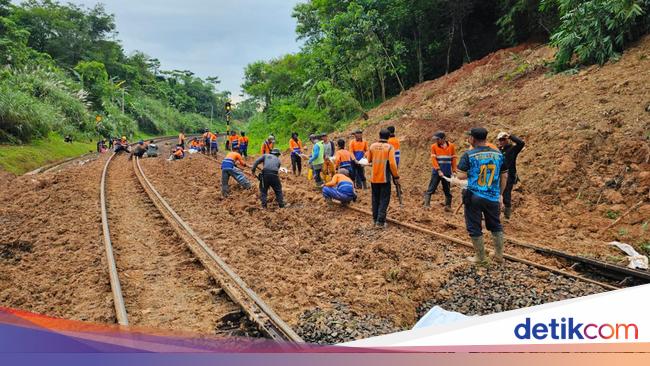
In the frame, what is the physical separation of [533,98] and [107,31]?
63.4 meters

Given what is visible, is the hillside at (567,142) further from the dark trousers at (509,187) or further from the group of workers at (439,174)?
the group of workers at (439,174)

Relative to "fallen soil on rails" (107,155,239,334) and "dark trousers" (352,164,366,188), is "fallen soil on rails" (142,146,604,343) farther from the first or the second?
"dark trousers" (352,164,366,188)

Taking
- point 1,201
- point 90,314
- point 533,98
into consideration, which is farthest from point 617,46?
point 1,201

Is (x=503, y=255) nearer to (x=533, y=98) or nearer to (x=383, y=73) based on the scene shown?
(x=533, y=98)

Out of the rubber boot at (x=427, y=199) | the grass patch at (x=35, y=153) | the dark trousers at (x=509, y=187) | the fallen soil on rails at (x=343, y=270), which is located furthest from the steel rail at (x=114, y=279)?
the grass patch at (x=35, y=153)

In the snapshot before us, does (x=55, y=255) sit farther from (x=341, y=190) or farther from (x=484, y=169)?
(x=484, y=169)

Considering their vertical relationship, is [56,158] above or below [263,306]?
above

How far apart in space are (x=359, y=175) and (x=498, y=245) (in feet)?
20.9

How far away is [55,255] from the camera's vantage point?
6.89m

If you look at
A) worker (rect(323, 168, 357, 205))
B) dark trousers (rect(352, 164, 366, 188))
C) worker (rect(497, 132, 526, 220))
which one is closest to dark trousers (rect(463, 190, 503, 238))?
worker (rect(497, 132, 526, 220))

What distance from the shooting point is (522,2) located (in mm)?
17984

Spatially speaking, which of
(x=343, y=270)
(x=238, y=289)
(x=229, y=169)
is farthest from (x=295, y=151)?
(x=238, y=289)

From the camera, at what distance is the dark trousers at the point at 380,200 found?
7.79 metres

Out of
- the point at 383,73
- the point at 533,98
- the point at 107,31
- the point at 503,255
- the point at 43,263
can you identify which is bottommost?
the point at 503,255
